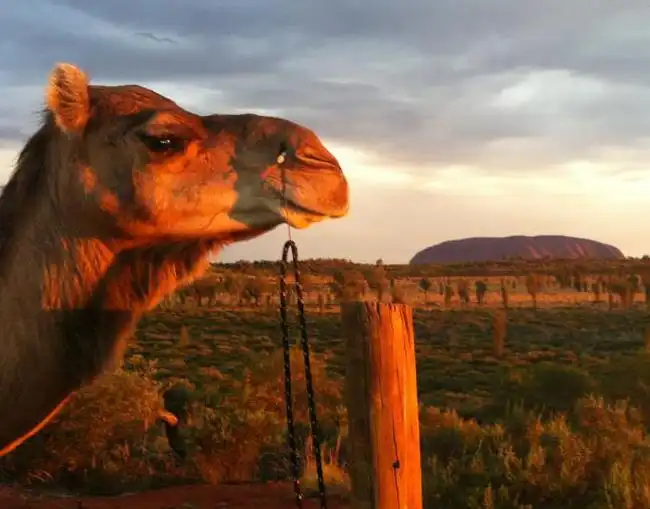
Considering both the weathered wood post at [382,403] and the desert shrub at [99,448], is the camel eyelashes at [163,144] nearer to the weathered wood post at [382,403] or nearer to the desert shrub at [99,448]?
the weathered wood post at [382,403]

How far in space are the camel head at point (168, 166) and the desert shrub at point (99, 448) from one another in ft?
32.1

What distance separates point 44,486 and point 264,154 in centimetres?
1100

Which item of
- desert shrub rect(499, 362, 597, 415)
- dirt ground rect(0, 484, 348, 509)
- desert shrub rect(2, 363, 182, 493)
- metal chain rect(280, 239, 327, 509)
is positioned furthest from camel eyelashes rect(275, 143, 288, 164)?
desert shrub rect(499, 362, 597, 415)

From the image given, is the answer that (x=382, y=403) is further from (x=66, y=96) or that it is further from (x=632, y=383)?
(x=632, y=383)

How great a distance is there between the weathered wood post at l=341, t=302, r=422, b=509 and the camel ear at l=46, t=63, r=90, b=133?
5.30ft

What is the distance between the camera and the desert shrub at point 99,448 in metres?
13.7

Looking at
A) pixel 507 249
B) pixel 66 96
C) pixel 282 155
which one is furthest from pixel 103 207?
pixel 507 249

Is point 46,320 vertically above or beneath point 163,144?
beneath

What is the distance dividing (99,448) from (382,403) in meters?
11.4

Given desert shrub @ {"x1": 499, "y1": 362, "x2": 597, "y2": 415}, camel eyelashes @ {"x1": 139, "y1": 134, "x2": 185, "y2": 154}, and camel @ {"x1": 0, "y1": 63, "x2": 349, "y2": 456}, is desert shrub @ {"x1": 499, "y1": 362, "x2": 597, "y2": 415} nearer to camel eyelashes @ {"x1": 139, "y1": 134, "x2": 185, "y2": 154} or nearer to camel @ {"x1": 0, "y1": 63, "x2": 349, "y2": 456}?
camel @ {"x1": 0, "y1": 63, "x2": 349, "y2": 456}

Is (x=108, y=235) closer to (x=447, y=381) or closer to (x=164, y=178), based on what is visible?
(x=164, y=178)

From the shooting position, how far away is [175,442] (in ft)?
50.3

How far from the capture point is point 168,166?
165 inches

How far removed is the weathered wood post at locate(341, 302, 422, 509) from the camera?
3695 millimetres
